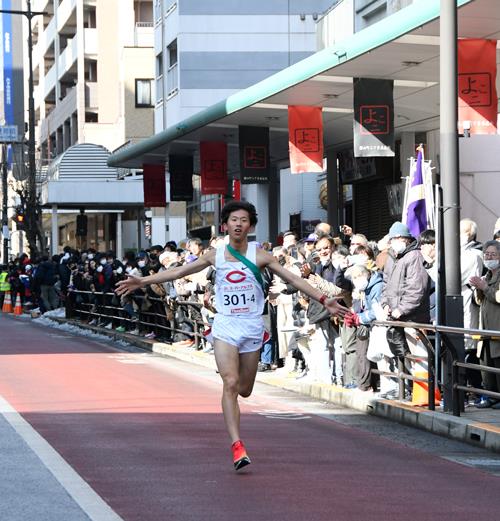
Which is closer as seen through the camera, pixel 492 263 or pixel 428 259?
pixel 492 263

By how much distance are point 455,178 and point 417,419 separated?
2.50 meters

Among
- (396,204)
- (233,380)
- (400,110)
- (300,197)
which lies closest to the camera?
(233,380)

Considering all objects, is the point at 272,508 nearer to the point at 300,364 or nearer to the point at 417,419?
the point at 417,419

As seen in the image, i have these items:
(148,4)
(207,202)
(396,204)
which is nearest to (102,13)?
(148,4)

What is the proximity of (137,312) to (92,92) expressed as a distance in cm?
4678

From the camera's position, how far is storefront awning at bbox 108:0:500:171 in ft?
58.0

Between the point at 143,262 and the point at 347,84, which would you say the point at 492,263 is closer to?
the point at 347,84

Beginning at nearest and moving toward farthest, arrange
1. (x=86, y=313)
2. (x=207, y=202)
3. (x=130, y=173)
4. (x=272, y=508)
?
(x=272, y=508) < (x=86, y=313) < (x=207, y=202) < (x=130, y=173)

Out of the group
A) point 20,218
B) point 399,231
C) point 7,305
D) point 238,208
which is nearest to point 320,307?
point 399,231

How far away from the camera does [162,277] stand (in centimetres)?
1020

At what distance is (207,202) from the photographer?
4816 cm

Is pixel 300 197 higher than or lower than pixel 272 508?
higher

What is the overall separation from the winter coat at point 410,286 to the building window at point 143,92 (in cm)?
5074

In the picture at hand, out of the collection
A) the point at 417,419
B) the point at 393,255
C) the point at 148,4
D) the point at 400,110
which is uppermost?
the point at 148,4
